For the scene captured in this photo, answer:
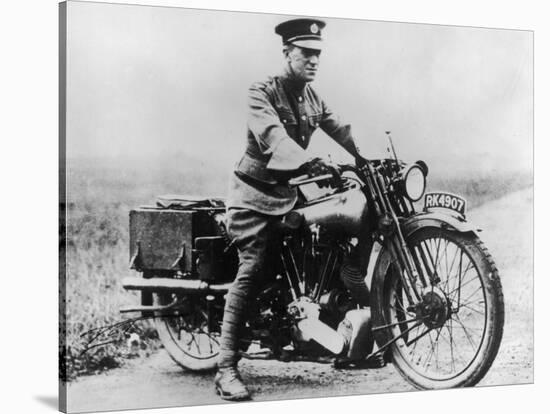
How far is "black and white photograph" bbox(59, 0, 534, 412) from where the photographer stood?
23.8 feet

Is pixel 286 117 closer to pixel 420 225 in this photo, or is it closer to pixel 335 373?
pixel 420 225

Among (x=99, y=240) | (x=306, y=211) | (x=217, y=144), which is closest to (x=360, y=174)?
(x=306, y=211)

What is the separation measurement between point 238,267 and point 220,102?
3.31 feet

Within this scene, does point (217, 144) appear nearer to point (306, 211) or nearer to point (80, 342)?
point (306, 211)

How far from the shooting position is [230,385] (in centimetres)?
758

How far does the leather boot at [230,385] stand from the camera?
7570 millimetres

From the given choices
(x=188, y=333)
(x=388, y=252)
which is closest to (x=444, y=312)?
(x=388, y=252)

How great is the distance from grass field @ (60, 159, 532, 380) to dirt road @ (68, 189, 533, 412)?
0.45 ft

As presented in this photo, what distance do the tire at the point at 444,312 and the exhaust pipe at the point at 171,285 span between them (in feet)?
3.62

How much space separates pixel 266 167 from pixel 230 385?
134cm

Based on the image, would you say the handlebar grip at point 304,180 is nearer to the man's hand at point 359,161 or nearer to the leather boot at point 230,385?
the man's hand at point 359,161

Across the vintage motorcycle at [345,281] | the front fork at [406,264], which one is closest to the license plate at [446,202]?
the vintage motorcycle at [345,281]

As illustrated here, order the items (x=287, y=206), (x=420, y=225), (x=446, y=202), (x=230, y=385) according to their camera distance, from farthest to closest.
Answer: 1. (x=446, y=202)
2. (x=420, y=225)
3. (x=287, y=206)
4. (x=230, y=385)

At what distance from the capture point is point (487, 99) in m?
8.41
